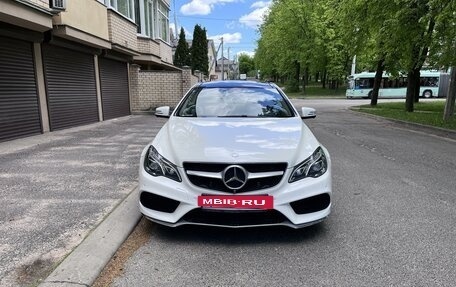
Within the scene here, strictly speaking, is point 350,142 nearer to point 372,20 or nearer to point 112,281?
point 372,20

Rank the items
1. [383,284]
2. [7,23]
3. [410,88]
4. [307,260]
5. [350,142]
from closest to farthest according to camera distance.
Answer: [383,284] → [307,260] → [7,23] → [350,142] → [410,88]

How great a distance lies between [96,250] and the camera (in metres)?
3.47

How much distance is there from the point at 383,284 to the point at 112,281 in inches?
83.3

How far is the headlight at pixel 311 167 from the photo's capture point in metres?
Result: 3.65

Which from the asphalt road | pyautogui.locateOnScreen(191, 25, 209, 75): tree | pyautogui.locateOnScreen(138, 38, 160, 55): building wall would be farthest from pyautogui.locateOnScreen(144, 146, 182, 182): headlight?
pyautogui.locateOnScreen(191, 25, 209, 75): tree

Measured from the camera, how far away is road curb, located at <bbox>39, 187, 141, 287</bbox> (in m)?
2.98

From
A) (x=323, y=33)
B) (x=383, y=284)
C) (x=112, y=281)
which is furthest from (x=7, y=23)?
(x=323, y=33)

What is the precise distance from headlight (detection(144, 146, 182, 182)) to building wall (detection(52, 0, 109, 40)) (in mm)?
8576

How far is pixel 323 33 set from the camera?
4234 centimetres

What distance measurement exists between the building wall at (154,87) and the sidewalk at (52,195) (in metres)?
10.7

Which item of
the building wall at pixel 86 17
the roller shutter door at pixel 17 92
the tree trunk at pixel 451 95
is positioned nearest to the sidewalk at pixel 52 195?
the roller shutter door at pixel 17 92

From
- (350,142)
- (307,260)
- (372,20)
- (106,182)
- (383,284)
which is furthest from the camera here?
(372,20)

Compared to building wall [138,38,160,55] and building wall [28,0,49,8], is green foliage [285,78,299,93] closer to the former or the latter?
building wall [138,38,160,55]

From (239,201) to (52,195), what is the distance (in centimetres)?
288
